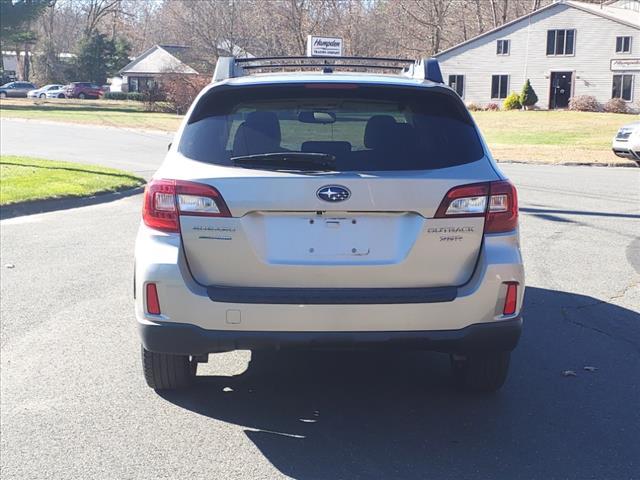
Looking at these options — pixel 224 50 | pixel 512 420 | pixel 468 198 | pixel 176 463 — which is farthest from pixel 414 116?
pixel 224 50

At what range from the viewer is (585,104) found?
53.7 m

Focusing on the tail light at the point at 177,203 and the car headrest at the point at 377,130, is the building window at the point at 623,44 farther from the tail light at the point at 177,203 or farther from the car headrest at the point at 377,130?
the tail light at the point at 177,203

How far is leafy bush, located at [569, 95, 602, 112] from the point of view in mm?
53719

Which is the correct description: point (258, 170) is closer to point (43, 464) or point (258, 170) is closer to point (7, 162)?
point (43, 464)

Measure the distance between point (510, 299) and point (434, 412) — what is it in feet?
3.02

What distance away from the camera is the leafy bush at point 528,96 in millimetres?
55072

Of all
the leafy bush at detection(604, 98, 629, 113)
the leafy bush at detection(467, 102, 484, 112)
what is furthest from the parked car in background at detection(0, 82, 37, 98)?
the leafy bush at detection(604, 98, 629, 113)

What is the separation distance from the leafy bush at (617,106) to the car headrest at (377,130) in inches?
2056

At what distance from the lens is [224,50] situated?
62625 millimetres

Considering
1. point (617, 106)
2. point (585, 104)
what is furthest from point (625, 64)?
point (585, 104)

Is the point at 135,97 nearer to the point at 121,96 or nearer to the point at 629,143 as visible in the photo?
the point at 121,96

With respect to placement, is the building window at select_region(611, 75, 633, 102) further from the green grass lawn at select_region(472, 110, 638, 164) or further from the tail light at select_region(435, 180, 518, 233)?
the tail light at select_region(435, 180, 518, 233)

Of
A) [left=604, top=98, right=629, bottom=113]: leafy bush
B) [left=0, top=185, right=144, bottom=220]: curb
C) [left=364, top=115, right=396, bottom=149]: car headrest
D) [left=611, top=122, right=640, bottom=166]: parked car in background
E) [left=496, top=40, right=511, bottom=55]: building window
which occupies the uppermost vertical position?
[left=496, top=40, right=511, bottom=55]: building window

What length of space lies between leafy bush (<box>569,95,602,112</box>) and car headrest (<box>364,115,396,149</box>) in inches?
2061
